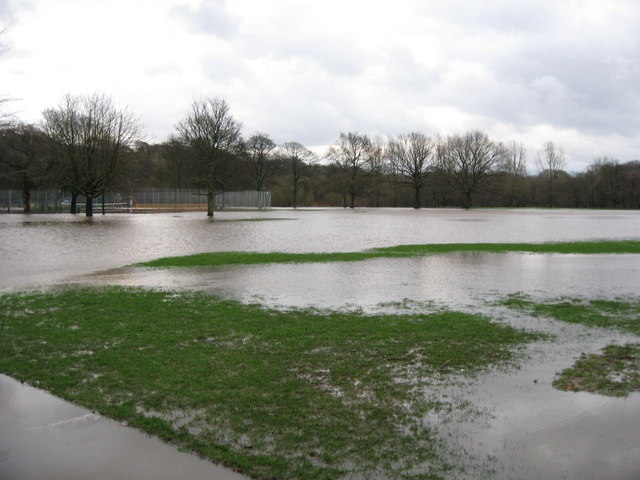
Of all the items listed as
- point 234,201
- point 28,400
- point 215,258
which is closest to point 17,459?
point 28,400

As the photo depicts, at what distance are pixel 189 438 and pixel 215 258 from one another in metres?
13.5

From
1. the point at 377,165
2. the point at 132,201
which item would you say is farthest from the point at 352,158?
the point at 132,201

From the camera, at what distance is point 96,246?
2191cm

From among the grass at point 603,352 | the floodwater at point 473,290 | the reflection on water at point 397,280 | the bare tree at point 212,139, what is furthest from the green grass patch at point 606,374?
the bare tree at point 212,139

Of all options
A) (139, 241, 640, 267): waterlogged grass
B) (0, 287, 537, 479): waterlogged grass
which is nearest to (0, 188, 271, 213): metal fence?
(139, 241, 640, 267): waterlogged grass

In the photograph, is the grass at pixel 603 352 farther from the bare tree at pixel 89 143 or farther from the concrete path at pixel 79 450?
the bare tree at pixel 89 143

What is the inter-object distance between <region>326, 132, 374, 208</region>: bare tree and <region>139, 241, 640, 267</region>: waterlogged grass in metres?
63.5

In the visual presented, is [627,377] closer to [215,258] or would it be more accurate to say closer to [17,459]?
[17,459]

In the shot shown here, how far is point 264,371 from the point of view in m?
6.05

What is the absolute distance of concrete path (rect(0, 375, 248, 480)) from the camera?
154 inches

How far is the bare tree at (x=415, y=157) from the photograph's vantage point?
89.1 meters

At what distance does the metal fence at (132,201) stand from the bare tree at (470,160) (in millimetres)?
31268

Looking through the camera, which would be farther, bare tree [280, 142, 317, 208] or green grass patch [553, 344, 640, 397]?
bare tree [280, 142, 317, 208]

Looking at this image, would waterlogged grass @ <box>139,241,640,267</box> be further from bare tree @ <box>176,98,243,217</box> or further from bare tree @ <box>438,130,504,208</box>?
bare tree @ <box>438,130,504,208</box>
